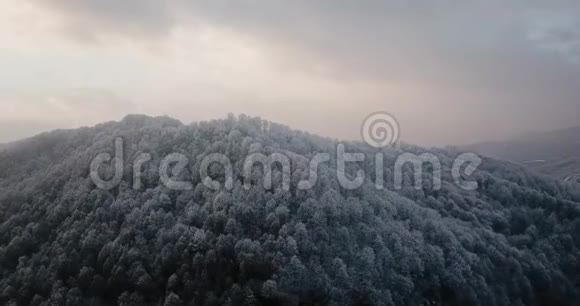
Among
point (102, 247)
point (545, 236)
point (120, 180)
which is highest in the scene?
point (120, 180)

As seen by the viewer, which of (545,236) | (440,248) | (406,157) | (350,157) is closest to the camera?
(440,248)

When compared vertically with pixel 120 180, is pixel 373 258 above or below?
below

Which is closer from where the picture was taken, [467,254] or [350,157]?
[467,254]

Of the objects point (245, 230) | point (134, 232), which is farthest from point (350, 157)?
point (134, 232)

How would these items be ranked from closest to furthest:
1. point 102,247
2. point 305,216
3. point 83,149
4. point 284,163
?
point 102,247, point 305,216, point 284,163, point 83,149

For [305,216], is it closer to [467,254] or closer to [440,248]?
[440,248]

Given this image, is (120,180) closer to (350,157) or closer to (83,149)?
(83,149)
